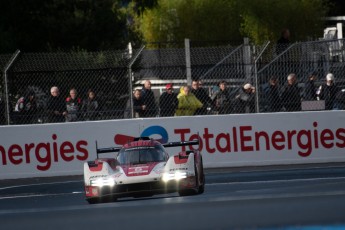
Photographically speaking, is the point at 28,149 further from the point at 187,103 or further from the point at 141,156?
the point at 141,156

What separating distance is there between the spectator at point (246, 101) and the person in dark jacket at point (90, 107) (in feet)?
9.41

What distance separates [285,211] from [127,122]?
880cm

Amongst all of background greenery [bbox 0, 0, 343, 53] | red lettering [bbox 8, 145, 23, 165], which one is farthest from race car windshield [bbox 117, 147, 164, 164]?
background greenery [bbox 0, 0, 343, 53]

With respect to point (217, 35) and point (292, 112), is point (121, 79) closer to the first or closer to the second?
point (292, 112)

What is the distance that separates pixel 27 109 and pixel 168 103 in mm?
2908

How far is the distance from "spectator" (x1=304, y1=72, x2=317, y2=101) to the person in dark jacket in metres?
4.39

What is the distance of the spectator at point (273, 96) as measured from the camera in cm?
2377

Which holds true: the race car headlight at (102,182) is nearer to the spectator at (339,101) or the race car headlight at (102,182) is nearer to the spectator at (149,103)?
the spectator at (149,103)

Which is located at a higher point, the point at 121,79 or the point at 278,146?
the point at 121,79

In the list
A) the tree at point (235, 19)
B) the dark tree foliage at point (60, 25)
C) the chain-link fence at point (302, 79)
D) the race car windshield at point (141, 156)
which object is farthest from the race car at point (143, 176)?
the tree at point (235, 19)

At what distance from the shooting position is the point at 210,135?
76.0 ft

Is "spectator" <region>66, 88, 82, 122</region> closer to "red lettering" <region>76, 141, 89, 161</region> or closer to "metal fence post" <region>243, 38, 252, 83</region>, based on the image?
"red lettering" <region>76, 141, 89, 161</region>

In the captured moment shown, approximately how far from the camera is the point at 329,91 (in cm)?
2416

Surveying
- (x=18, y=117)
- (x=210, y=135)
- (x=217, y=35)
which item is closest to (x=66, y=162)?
(x=18, y=117)
